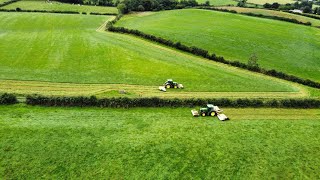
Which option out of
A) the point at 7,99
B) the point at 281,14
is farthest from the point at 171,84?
the point at 281,14

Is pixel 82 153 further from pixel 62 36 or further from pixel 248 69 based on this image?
pixel 62 36

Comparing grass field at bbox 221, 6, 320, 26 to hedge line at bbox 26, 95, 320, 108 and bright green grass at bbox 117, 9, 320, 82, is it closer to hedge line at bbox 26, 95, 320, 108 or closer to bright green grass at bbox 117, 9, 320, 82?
bright green grass at bbox 117, 9, 320, 82

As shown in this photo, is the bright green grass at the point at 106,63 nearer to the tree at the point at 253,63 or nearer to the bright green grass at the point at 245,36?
the tree at the point at 253,63

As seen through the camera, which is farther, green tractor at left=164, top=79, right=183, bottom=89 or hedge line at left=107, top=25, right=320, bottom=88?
hedge line at left=107, top=25, right=320, bottom=88

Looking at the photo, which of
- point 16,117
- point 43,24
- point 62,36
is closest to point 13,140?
point 16,117

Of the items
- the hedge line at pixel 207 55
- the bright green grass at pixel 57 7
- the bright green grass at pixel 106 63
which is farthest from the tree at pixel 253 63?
the bright green grass at pixel 57 7

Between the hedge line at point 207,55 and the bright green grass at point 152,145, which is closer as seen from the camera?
the bright green grass at point 152,145

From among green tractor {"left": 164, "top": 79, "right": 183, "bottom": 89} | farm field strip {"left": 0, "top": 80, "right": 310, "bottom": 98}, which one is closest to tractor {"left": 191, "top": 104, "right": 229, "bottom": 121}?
farm field strip {"left": 0, "top": 80, "right": 310, "bottom": 98}
